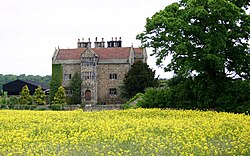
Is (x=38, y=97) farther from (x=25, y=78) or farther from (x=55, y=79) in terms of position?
(x=25, y=78)

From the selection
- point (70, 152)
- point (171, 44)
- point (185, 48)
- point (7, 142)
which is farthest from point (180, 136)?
point (171, 44)

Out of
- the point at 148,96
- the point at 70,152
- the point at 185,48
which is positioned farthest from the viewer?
the point at 148,96

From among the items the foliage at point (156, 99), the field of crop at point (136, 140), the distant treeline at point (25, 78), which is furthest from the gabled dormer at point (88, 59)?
the distant treeline at point (25, 78)

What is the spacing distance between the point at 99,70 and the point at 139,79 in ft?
33.1

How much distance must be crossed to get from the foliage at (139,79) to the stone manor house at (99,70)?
6.02 m

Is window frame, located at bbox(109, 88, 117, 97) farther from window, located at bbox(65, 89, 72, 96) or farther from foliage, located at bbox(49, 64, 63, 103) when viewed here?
foliage, located at bbox(49, 64, 63, 103)

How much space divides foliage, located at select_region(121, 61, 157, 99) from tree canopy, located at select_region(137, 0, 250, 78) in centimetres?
3284

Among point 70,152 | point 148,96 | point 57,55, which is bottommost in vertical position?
point 70,152

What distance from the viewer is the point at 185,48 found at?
28391mm

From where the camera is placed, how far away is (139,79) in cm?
6506

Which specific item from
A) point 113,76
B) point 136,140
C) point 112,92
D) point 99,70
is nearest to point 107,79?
point 113,76

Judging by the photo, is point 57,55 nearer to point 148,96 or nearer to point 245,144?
point 148,96

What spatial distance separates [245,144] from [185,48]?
15578 mm

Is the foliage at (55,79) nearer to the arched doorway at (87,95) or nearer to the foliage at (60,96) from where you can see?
the foliage at (60,96)
